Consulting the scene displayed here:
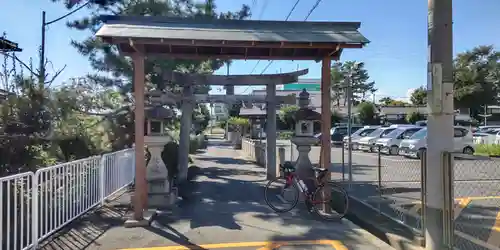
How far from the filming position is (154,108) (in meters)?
8.21

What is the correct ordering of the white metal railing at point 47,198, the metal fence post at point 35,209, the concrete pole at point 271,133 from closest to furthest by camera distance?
the white metal railing at point 47,198 → the metal fence post at point 35,209 → the concrete pole at point 271,133

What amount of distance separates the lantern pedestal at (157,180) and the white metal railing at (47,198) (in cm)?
86

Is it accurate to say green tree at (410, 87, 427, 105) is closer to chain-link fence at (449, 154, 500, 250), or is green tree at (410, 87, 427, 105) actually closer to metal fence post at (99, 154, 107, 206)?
chain-link fence at (449, 154, 500, 250)

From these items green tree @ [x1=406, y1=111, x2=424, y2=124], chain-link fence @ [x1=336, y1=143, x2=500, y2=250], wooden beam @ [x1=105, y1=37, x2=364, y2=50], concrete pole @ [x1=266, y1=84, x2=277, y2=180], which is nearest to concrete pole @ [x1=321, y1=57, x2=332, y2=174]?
wooden beam @ [x1=105, y1=37, x2=364, y2=50]

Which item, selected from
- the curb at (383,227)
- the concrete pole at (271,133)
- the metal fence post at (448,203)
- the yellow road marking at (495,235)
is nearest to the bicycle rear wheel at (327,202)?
the curb at (383,227)

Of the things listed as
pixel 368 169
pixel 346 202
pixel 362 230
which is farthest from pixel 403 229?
pixel 368 169

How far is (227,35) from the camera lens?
247 inches

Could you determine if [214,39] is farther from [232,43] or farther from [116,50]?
[116,50]

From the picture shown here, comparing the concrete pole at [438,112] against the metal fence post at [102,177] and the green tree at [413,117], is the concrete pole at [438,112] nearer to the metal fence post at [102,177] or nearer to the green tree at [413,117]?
the metal fence post at [102,177]

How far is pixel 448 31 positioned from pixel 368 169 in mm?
10795

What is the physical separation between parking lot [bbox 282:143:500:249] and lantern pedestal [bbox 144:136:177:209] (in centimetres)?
391

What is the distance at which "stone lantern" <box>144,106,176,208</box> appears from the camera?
7.80 m

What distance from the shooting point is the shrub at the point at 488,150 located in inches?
734

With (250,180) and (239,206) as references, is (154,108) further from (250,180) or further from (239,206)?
(250,180)
